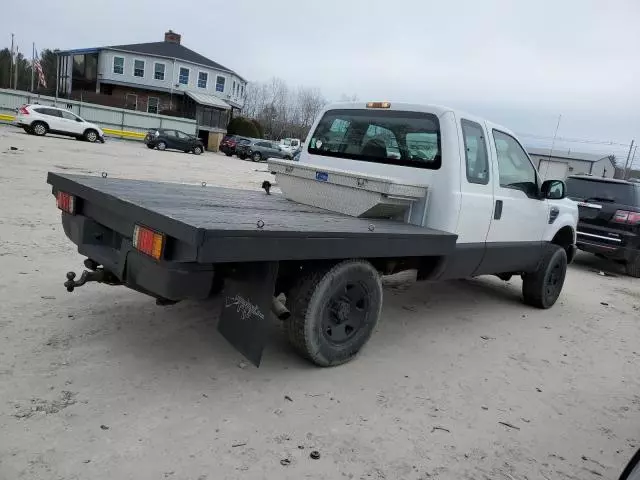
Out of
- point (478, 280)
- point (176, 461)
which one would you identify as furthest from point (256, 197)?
point (478, 280)

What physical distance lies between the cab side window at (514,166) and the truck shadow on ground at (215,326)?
155cm

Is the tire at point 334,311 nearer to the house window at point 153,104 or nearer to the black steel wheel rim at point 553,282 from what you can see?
the black steel wheel rim at point 553,282

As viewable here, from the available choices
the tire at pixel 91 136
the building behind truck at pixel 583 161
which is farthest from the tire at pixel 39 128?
the building behind truck at pixel 583 161

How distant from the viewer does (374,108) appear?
5.25 metres

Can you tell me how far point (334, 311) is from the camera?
3881 millimetres

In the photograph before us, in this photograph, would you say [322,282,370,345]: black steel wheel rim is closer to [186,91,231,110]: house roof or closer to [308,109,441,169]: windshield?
[308,109,441,169]: windshield

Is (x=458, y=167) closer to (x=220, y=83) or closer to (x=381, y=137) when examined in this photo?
(x=381, y=137)

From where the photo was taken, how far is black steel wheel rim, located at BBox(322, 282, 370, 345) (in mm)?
3842

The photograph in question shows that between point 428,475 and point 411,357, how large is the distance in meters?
1.64

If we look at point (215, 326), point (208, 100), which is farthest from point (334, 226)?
point (208, 100)

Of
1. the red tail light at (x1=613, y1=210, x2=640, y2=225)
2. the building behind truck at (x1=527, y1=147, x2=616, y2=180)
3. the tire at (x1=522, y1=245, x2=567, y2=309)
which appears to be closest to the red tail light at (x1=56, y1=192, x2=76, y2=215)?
the tire at (x1=522, y1=245, x2=567, y2=309)

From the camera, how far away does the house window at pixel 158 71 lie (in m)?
47.9

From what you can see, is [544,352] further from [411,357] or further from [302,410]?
[302,410]

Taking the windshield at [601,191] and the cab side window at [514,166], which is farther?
the windshield at [601,191]
